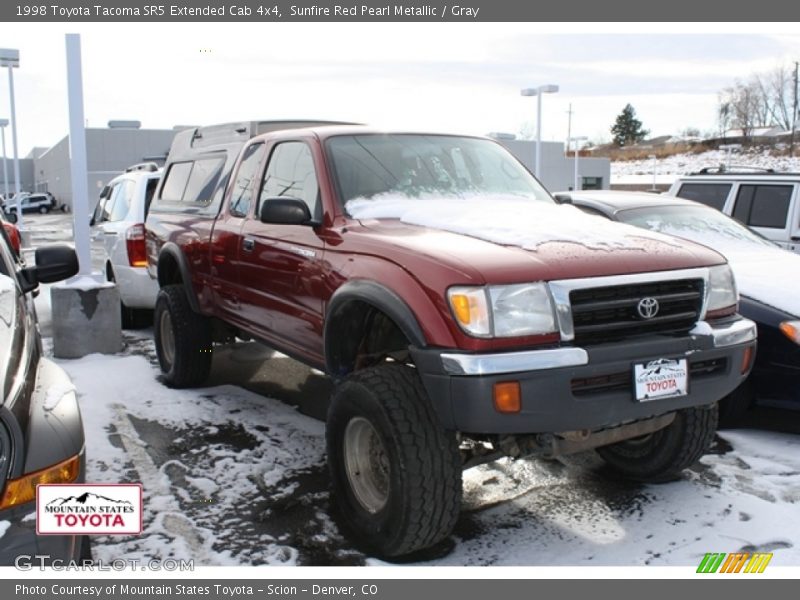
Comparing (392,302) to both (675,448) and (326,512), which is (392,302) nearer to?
(326,512)

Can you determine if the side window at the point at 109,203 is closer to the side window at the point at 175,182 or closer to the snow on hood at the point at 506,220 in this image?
the side window at the point at 175,182

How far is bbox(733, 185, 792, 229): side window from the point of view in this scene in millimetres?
8594

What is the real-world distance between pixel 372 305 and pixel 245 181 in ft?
7.16

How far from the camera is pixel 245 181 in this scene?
536 cm

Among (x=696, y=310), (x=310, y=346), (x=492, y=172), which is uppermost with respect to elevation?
(x=492, y=172)

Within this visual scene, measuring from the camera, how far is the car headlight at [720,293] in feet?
12.2

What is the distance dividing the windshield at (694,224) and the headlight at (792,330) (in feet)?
5.07

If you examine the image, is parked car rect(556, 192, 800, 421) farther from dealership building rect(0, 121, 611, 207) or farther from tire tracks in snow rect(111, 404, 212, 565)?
dealership building rect(0, 121, 611, 207)

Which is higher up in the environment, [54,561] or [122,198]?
[122,198]

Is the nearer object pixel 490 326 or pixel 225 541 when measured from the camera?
pixel 490 326

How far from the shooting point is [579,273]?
10.7ft

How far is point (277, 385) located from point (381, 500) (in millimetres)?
3190

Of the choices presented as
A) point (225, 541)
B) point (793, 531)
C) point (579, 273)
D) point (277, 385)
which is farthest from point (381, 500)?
point (277, 385)

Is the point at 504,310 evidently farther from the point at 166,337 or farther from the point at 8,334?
the point at 166,337
